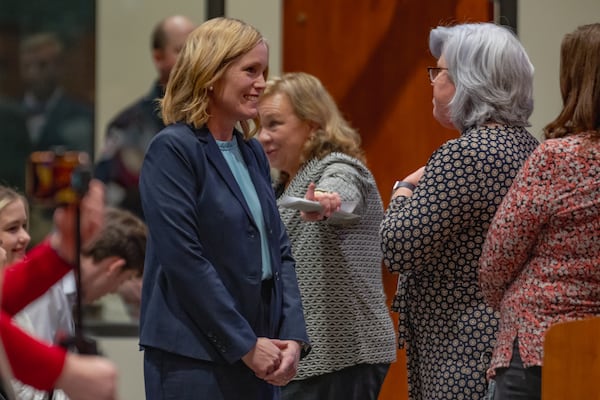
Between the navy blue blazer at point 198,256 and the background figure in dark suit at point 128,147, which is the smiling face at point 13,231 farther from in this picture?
the background figure in dark suit at point 128,147

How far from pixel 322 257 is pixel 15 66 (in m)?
2.68

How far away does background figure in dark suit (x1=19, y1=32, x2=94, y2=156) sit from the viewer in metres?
5.43

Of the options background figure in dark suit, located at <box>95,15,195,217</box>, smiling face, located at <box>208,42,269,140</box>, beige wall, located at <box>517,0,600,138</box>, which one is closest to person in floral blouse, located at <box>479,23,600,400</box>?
smiling face, located at <box>208,42,269,140</box>

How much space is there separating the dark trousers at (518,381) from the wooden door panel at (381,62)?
1.97 meters

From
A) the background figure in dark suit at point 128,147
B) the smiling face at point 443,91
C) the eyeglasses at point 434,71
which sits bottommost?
the background figure in dark suit at point 128,147

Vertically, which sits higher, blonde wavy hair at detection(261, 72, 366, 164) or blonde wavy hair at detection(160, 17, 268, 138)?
blonde wavy hair at detection(160, 17, 268, 138)

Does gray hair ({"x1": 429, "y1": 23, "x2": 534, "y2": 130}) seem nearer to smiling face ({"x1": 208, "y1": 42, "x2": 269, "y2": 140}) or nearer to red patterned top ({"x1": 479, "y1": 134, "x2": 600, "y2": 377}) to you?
red patterned top ({"x1": 479, "y1": 134, "x2": 600, "y2": 377})

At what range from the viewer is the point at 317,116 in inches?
140

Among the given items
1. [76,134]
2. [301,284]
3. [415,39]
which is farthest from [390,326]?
[76,134]

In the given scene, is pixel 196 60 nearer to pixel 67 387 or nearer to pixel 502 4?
pixel 67 387

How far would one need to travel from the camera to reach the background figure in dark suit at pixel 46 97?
17.8ft

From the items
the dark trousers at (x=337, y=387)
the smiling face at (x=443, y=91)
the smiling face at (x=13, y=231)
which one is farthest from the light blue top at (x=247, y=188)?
the smiling face at (x=13, y=231)

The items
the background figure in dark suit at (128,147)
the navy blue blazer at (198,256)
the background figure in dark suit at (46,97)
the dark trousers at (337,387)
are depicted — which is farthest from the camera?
the background figure in dark suit at (46,97)

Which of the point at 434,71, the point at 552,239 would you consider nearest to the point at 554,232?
the point at 552,239
